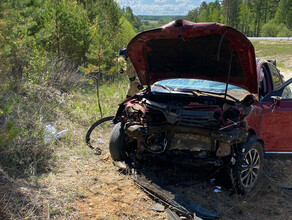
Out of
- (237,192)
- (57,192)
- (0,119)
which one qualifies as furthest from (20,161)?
(237,192)

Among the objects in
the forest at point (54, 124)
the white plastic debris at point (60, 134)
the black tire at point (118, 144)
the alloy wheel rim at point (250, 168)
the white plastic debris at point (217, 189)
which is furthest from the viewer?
the white plastic debris at point (60, 134)

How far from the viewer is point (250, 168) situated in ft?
13.9

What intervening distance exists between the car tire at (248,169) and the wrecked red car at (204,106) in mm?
13

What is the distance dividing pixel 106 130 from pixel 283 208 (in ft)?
12.5

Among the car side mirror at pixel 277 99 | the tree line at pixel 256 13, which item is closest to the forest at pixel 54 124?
the car side mirror at pixel 277 99

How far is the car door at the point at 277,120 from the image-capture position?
4.63m

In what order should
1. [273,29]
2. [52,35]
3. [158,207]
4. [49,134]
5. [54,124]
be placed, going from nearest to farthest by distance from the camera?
[158,207], [49,134], [54,124], [52,35], [273,29]

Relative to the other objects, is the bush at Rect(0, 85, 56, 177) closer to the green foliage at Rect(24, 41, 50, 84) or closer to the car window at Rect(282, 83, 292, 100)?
the green foliage at Rect(24, 41, 50, 84)

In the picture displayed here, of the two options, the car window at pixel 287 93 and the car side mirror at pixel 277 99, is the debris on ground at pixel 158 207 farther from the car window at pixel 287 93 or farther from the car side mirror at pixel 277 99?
the car window at pixel 287 93

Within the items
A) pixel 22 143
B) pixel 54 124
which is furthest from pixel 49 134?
pixel 54 124

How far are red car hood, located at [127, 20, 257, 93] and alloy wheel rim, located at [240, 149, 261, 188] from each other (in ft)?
3.02

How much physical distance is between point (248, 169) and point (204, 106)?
1115 mm

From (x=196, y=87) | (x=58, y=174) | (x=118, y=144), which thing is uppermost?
(x=196, y=87)

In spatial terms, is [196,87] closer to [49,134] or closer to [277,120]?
[277,120]
